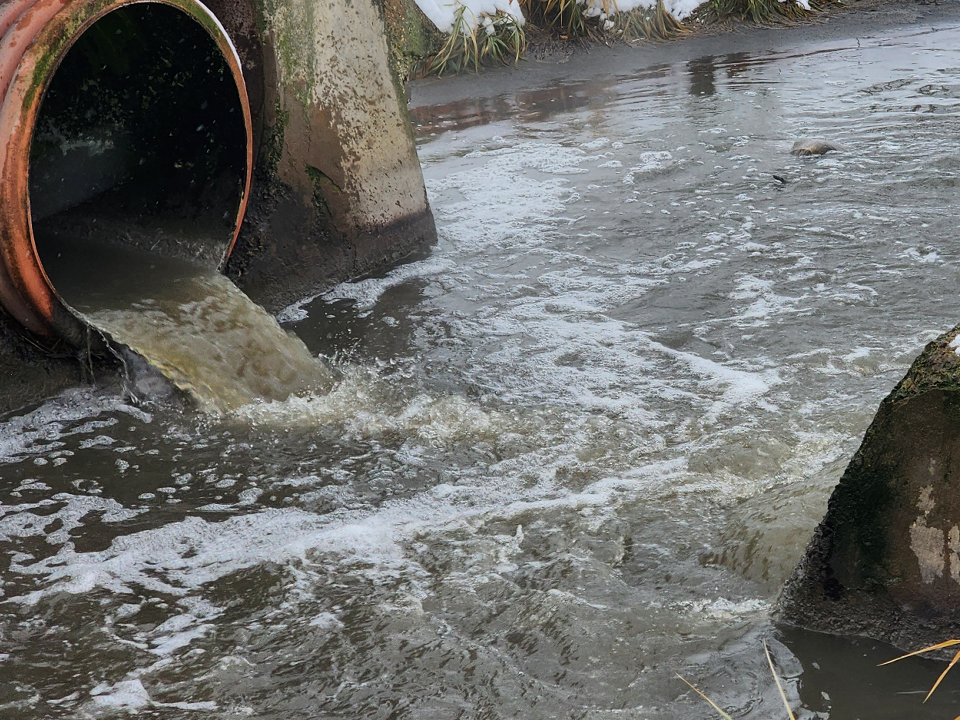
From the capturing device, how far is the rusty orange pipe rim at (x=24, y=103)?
330 cm

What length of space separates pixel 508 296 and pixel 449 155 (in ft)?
10.2

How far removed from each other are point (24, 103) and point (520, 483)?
2.14 meters

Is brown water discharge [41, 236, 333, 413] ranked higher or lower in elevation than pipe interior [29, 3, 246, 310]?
lower

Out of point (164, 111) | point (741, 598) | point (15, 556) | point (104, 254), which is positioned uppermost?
point (164, 111)

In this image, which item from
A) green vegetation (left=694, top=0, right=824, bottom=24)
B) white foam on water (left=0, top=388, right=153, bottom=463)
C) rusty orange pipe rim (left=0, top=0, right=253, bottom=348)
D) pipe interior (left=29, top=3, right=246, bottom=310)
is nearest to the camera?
rusty orange pipe rim (left=0, top=0, right=253, bottom=348)

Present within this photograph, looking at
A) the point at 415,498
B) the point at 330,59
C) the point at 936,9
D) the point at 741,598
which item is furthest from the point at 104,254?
the point at 936,9

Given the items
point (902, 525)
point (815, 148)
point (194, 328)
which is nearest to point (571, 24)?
point (815, 148)

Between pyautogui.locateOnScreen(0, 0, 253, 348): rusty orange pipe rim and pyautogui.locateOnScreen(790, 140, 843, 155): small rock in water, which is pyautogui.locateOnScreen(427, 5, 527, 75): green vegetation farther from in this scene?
pyautogui.locateOnScreen(0, 0, 253, 348): rusty orange pipe rim

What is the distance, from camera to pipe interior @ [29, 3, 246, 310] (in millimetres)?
4402

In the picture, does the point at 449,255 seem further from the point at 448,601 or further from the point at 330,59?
the point at 448,601

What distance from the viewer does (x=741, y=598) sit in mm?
2395

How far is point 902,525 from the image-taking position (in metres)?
2.03

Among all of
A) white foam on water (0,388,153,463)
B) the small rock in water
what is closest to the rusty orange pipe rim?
white foam on water (0,388,153,463)

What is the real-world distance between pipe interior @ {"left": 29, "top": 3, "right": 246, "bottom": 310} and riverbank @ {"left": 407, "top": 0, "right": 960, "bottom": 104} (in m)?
5.41
